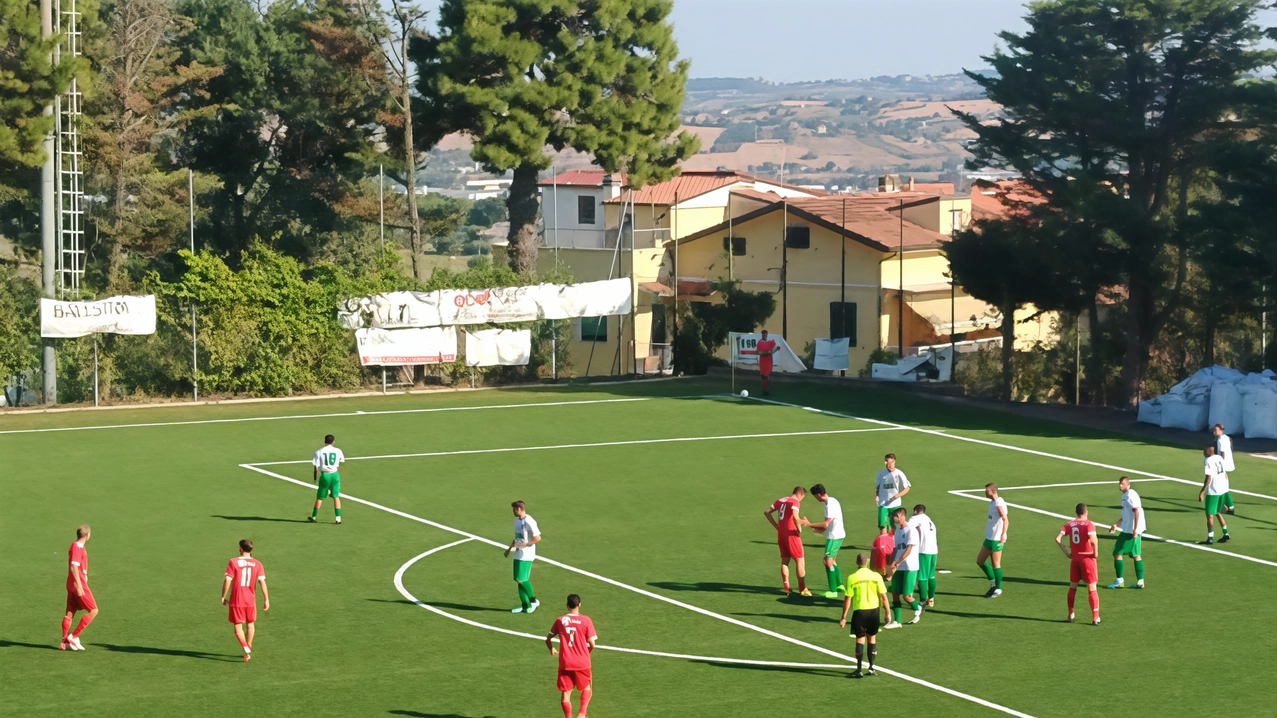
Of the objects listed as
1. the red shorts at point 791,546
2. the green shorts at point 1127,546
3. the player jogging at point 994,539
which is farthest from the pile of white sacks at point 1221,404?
the red shorts at point 791,546

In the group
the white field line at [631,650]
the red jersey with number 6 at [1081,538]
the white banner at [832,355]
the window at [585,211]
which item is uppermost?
the window at [585,211]

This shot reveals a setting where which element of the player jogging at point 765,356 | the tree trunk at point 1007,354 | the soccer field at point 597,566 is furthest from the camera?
the tree trunk at point 1007,354

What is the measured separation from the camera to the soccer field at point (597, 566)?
1753cm

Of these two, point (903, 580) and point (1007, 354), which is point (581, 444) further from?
point (903, 580)

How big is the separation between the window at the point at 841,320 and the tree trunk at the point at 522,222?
12519 mm

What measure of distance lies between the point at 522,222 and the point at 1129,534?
35.7 metres

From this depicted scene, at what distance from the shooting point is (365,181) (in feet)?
206

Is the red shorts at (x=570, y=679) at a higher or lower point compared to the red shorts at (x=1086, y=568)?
lower

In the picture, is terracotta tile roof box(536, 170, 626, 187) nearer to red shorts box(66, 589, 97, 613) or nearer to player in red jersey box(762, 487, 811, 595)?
player in red jersey box(762, 487, 811, 595)

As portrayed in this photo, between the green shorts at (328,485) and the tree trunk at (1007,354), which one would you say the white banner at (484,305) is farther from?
the green shorts at (328,485)

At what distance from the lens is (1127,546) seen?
72.8 ft

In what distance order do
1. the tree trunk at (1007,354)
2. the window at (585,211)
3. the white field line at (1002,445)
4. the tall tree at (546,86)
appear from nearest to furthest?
the white field line at (1002,445)
the tree trunk at (1007,354)
the tall tree at (546,86)
the window at (585,211)

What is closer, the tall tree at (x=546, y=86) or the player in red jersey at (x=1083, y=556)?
the player in red jersey at (x=1083, y=556)

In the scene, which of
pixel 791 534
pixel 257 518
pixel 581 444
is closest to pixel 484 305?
pixel 581 444
